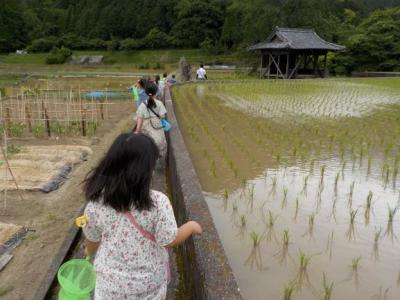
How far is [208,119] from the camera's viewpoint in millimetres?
10250

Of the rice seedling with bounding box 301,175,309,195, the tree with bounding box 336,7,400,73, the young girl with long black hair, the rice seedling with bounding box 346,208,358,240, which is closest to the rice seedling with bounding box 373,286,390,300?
the rice seedling with bounding box 346,208,358,240

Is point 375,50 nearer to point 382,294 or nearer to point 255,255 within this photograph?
point 255,255

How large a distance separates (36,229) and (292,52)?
75.4 feet

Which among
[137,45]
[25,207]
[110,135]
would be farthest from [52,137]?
[137,45]

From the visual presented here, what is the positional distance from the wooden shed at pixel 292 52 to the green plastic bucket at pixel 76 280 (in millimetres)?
22967

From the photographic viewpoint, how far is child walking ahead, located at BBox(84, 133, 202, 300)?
1.76m

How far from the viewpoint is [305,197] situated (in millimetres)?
4793

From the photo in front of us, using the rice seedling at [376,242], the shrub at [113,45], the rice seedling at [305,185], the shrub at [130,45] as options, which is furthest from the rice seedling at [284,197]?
the shrub at [113,45]

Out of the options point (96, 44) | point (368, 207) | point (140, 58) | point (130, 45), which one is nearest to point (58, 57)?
point (140, 58)

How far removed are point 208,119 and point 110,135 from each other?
2557mm

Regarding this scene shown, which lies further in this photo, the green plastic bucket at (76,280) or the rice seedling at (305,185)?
the rice seedling at (305,185)

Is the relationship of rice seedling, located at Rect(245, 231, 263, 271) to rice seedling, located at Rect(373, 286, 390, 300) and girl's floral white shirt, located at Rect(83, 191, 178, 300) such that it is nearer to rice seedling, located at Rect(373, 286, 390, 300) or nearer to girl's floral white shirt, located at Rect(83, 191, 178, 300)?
rice seedling, located at Rect(373, 286, 390, 300)

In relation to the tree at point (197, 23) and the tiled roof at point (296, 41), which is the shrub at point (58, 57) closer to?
the tree at point (197, 23)

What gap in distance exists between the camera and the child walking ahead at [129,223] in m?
1.76
